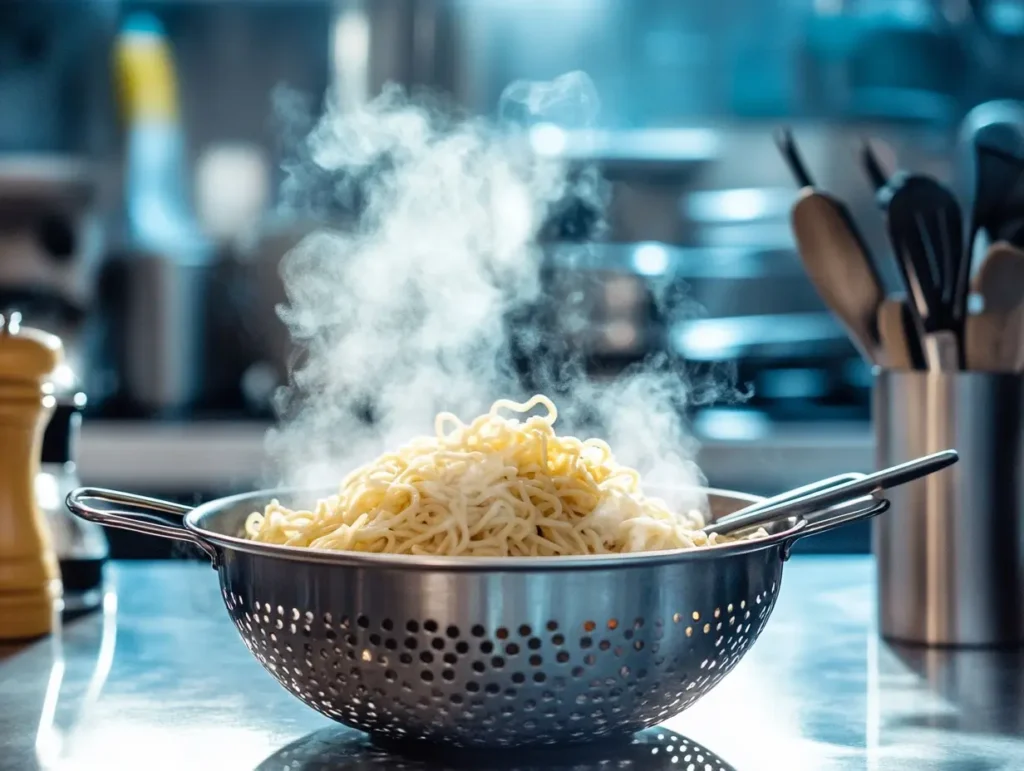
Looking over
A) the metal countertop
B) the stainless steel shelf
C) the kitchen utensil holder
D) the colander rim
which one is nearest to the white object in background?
the stainless steel shelf

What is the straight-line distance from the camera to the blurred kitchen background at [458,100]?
119 inches

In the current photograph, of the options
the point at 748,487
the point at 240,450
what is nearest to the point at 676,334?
the point at 748,487

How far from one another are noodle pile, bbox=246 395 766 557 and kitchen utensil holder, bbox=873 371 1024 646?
264 mm

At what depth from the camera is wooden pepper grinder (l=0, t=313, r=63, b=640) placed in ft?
3.87

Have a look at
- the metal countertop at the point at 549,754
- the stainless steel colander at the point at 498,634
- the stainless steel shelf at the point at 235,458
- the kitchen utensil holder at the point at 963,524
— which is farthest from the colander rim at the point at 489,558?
the stainless steel shelf at the point at 235,458

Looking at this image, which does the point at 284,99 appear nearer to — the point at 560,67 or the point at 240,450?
the point at 560,67

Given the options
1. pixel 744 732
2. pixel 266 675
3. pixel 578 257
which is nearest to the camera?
pixel 744 732

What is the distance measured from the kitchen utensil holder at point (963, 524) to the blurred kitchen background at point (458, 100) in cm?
161

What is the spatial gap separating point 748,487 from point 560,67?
→ 134 cm

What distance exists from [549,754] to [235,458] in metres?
1.86

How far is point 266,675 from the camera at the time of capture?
1093 millimetres

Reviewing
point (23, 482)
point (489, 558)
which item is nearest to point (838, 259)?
point (489, 558)

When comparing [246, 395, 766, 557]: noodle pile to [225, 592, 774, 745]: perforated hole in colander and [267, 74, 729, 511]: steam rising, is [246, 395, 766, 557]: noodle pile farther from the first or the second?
[267, 74, 729, 511]: steam rising

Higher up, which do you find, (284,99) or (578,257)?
(284,99)
